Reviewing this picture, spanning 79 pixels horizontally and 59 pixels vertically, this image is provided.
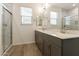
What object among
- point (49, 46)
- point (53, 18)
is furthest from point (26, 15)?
point (49, 46)

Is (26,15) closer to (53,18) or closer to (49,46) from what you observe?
(53,18)

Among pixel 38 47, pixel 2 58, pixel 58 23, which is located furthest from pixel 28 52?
pixel 2 58

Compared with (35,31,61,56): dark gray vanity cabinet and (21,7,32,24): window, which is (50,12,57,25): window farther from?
(21,7,32,24): window

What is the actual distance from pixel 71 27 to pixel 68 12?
0.30 metres

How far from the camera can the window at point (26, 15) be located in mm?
2502

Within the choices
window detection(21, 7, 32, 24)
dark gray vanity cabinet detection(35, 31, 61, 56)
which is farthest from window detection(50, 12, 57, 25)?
window detection(21, 7, 32, 24)

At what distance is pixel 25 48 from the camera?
253 centimetres

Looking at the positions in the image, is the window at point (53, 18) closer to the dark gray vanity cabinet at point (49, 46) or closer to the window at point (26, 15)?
the dark gray vanity cabinet at point (49, 46)

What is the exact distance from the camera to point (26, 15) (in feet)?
8.32

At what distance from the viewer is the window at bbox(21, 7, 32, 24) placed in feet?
8.21

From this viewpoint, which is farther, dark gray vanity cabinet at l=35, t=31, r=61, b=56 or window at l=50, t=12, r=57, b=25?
window at l=50, t=12, r=57, b=25

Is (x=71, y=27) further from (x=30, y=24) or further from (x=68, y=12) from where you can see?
(x=30, y=24)

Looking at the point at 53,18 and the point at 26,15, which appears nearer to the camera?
the point at 53,18

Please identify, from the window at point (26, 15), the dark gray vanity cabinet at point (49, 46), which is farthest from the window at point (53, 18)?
the window at point (26, 15)
